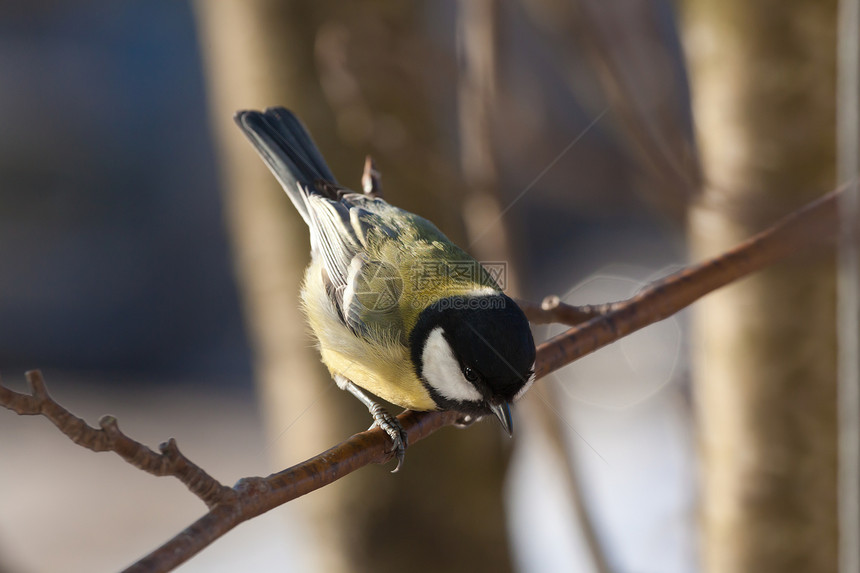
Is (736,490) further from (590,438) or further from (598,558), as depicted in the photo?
(590,438)

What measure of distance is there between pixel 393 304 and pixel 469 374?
406mm

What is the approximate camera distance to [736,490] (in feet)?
7.32

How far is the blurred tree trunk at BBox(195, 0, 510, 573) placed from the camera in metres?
2.66

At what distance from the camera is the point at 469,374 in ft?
6.64

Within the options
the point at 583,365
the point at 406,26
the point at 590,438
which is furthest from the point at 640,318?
the point at 583,365

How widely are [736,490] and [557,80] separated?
20.0ft

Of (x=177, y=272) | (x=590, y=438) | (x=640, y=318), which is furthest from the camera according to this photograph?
(x=177, y=272)

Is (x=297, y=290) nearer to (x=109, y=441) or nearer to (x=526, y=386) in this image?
(x=526, y=386)

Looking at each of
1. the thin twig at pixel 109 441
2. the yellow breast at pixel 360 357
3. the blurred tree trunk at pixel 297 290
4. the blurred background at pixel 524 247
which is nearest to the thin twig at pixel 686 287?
the blurred background at pixel 524 247

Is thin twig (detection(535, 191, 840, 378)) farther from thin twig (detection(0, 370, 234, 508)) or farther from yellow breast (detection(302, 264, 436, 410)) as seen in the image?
thin twig (detection(0, 370, 234, 508))

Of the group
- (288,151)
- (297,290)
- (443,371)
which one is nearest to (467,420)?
(443,371)

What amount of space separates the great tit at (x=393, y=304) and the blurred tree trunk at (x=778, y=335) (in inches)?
26.4

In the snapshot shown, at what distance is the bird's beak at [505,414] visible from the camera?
199 cm

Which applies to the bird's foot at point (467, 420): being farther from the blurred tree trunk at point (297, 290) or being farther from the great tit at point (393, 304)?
the blurred tree trunk at point (297, 290)
